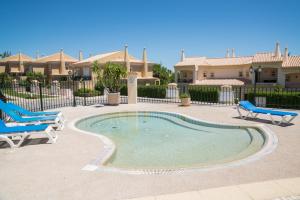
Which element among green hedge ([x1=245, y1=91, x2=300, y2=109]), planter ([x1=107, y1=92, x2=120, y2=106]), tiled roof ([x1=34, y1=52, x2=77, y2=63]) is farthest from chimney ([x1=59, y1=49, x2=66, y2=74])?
green hedge ([x1=245, y1=91, x2=300, y2=109])

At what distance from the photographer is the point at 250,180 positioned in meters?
4.88

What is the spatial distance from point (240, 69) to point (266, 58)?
4.51m

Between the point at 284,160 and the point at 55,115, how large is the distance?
354 inches

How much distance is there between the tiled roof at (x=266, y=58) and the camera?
111 ft

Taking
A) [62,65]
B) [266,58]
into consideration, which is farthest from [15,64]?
[266,58]

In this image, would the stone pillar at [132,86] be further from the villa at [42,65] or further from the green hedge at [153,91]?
the villa at [42,65]

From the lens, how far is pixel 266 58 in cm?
3497

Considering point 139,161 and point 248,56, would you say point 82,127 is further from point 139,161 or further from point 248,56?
point 248,56

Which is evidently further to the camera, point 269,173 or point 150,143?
point 150,143

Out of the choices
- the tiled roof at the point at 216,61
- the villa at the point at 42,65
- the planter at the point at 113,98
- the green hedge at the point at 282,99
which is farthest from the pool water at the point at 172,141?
the villa at the point at 42,65

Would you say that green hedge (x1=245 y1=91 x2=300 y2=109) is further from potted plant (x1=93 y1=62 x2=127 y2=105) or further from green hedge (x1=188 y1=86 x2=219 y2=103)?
potted plant (x1=93 y1=62 x2=127 y2=105)

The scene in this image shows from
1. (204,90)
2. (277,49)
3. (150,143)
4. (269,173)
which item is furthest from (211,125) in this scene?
(277,49)

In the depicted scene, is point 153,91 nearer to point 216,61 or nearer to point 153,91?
point 153,91

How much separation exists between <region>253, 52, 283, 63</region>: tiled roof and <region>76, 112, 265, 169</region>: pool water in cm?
2651
